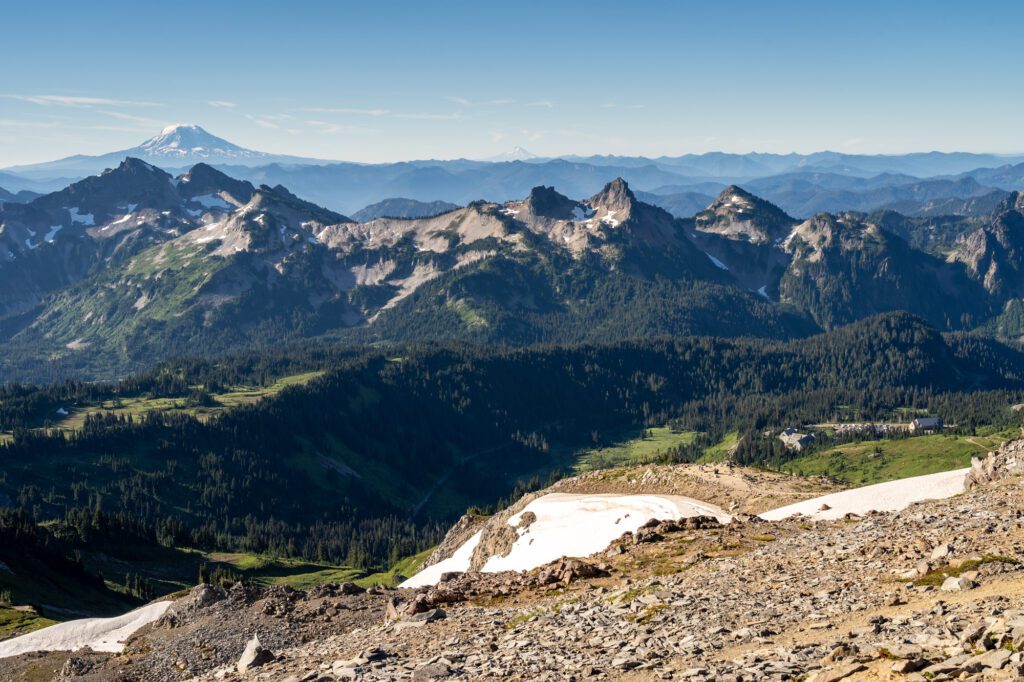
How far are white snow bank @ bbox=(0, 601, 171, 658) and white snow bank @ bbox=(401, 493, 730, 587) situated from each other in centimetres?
3364

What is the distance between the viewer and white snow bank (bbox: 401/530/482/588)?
97.6 metres

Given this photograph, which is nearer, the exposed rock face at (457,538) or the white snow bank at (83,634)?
the white snow bank at (83,634)

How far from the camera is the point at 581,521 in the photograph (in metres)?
84.2

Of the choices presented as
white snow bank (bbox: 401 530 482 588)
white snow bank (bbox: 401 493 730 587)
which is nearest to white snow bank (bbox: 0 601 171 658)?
white snow bank (bbox: 401 530 482 588)

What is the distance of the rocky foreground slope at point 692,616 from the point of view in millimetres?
29609

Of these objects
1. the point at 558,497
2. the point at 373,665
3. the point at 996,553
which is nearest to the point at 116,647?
the point at 373,665

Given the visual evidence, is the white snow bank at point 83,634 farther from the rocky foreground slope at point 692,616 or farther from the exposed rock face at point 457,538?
the exposed rock face at point 457,538

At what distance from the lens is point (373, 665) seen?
136ft

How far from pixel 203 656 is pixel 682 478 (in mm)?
53113

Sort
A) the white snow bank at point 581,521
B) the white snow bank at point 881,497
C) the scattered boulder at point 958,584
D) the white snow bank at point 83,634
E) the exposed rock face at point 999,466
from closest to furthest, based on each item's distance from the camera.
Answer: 1. the scattered boulder at point 958,584
2. the exposed rock face at point 999,466
3. the white snow bank at point 881,497
4. the white snow bank at point 83,634
5. the white snow bank at point 581,521

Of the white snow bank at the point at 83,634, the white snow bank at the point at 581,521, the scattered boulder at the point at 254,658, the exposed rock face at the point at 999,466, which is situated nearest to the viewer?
the scattered boulder at the point at 254,658

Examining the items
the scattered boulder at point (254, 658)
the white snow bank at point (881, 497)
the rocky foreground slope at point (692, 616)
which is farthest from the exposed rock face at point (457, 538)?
the scattered boulder at point (254, 658)

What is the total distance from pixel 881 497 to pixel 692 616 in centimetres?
3854

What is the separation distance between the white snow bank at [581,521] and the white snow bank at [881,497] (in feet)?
21.8
